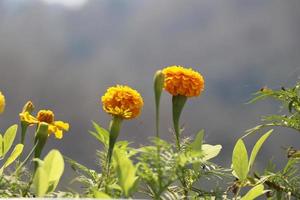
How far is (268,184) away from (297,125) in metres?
0.14

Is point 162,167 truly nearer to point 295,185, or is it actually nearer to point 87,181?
point 87,181

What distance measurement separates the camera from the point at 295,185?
82cm

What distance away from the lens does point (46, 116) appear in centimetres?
68

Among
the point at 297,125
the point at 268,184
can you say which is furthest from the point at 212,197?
the point at 297,125

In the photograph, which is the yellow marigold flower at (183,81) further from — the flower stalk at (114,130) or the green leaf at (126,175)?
the green leaf at (126,175)

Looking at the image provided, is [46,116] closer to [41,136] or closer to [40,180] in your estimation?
[41,136]

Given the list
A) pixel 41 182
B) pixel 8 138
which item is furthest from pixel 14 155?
pixel 41 182

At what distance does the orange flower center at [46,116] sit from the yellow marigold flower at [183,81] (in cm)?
17

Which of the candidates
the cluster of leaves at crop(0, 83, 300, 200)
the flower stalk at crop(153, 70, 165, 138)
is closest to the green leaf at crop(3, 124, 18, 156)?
the cluster of leaves at crop(0, 83, 300, 200)

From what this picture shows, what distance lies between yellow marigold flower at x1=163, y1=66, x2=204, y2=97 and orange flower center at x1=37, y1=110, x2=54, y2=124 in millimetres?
175

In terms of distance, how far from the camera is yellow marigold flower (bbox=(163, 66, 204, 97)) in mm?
681

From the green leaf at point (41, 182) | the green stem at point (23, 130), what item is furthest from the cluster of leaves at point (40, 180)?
the green stem at point (23, 130)

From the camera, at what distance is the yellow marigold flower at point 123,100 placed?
60 cm

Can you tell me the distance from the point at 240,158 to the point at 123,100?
0.16m
